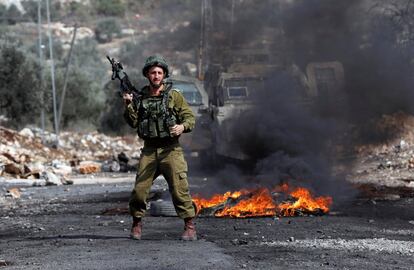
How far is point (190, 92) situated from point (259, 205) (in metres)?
11.6

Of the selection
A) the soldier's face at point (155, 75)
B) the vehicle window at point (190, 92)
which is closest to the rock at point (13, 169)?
the vehicle window at point (190, 92)

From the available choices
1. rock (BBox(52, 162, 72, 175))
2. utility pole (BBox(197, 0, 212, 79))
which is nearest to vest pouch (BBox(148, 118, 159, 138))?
utility pole (BBox(197, 0, 212, 79))

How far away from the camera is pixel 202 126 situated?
2100 cm

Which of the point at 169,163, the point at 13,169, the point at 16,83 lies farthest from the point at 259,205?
the point at 16,83

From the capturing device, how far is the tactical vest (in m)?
8.34

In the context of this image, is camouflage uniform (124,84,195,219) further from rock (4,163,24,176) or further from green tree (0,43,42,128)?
green tree (0,43,42,128)

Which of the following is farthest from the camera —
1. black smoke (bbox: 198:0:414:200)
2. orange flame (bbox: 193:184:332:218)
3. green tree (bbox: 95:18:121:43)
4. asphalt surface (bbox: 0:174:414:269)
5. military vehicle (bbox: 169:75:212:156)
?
green tree (bbox: 95:18:121:43)

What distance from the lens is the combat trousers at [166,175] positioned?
8461mm

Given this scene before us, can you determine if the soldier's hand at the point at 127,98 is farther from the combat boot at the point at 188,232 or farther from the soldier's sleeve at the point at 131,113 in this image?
the combat boot at the point at 188,232

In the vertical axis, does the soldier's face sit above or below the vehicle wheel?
above

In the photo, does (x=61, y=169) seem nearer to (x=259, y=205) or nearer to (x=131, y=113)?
(x=259, y=205)

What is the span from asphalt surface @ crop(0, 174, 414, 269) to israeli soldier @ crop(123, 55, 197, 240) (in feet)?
1.11

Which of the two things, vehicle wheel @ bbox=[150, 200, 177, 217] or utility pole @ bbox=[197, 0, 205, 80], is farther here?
utility pole @ bbox=[197, 0, 205, 80]

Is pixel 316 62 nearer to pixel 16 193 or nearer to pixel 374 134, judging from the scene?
pixel 374 134
